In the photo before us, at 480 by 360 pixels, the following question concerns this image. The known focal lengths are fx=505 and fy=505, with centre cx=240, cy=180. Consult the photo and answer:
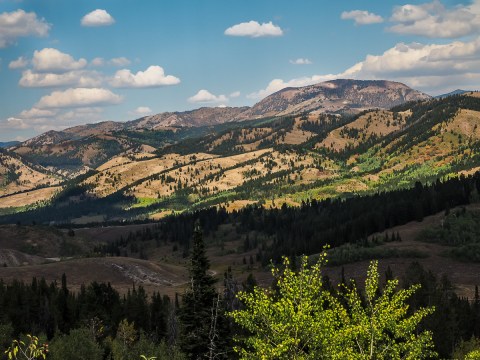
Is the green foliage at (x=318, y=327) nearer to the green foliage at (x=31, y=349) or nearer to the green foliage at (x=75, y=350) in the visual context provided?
the green foliage at (x=31, y=349)

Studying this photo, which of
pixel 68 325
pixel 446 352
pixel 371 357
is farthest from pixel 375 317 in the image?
pixel 68 325

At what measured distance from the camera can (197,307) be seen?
158 feet

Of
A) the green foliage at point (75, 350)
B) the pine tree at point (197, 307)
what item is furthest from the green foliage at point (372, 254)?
the pine tree at point (197, 307)

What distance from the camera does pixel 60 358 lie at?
226 feet

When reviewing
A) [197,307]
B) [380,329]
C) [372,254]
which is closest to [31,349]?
[380,329]

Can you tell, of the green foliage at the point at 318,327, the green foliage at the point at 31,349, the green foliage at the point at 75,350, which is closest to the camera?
the green foliage at the point at 31,349

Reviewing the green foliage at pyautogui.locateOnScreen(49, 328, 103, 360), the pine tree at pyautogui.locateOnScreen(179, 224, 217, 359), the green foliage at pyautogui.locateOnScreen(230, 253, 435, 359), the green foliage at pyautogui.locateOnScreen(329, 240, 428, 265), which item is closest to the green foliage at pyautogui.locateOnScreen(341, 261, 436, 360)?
the green foliage at pyautogui.locateOnScreen(230, 253, 435, 359)

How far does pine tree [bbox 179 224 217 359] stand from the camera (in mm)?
47062

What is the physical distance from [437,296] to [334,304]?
83.5 m

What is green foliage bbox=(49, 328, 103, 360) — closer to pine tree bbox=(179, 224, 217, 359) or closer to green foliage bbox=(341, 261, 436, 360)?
pine tree bbox=(179, 224, 217, 359)

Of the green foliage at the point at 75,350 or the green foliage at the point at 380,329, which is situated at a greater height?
the green foliage at the point at 380,329

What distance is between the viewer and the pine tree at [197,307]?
154 feet

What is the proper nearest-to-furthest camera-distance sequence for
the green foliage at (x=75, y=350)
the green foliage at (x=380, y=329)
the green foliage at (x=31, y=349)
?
the green foliage at (x=31, y=349) < the green foliage at (x=380, y=329) < the green foliage at (x=75, y=350)

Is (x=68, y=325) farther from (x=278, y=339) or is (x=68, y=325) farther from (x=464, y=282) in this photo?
(x=464, y=282)
